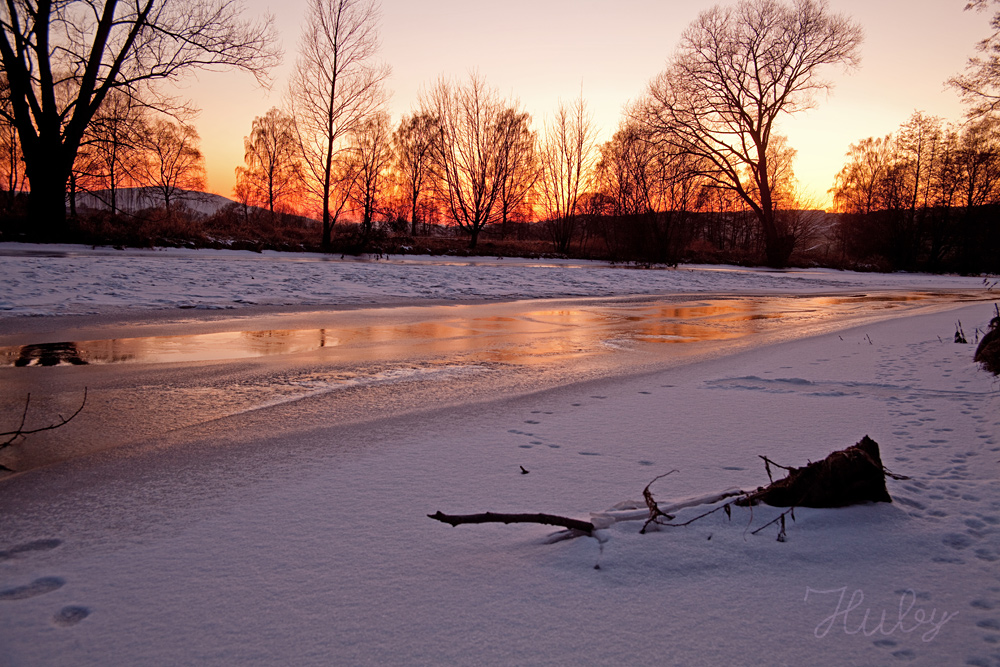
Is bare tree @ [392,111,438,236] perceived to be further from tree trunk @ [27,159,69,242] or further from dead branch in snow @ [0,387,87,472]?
dead branch in snow @ [0,387,87,472]

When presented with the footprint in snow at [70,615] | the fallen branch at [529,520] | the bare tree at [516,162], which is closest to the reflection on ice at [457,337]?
the fallen branch at [529,520]

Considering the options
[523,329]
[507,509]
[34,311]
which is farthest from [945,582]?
[34,311]

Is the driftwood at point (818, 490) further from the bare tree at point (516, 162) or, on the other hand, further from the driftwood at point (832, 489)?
the bare tree at point (516, 162)

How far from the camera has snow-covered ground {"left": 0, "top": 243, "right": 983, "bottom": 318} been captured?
7719mm

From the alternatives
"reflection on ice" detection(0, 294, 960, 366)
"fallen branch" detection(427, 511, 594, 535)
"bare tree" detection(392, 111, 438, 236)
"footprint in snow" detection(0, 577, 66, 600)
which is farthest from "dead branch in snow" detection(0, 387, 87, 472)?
"bare tree" detection(392, 111, 438, 236)

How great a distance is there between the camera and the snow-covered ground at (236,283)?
772 cm

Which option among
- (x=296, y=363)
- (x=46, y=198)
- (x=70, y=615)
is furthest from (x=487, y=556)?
(x=46, y=198)

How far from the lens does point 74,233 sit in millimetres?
13984

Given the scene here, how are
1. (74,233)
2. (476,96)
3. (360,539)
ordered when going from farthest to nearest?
(476,96) < (74,233) < (360,539)

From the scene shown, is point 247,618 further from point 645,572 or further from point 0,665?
point 645,572

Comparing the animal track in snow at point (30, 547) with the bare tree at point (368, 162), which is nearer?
the animal track in snow at point (30, 547)

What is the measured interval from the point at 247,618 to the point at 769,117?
32.7 m

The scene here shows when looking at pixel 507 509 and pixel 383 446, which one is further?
pixel 383 446

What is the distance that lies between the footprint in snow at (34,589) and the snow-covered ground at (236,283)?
22.4 feet
